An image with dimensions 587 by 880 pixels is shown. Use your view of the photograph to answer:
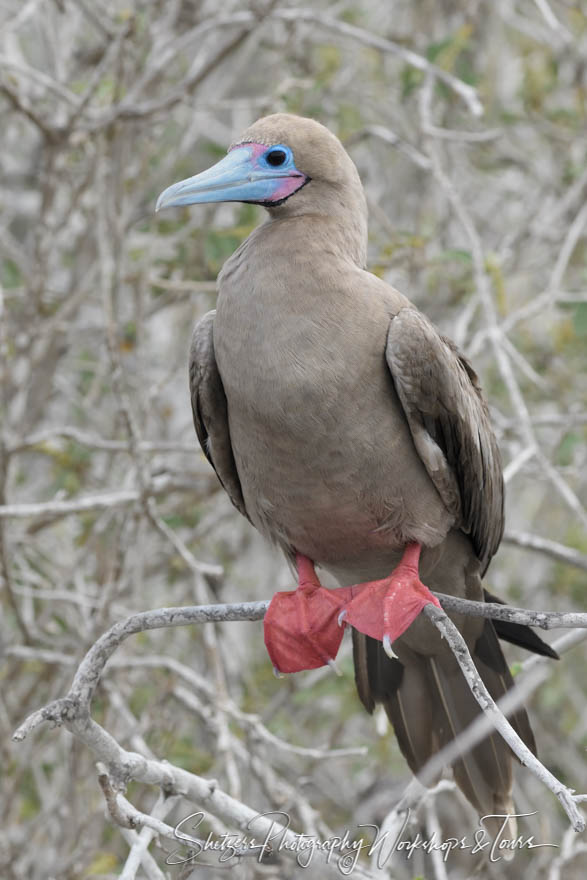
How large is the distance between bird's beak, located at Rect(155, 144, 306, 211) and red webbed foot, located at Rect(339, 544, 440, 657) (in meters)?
1.15

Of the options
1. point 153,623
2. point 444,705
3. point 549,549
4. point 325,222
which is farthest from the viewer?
point 549,549

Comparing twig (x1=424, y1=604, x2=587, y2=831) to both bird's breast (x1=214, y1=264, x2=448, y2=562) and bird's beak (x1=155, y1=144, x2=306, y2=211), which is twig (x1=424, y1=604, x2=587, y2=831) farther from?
bird's beak (x1=155, y1=144, x2=306, y2=211)

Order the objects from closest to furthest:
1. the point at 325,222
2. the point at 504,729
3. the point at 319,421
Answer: the point at 504,729 → the point at 319,421 → the point at 325,222

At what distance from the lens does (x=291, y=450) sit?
3.03 metres

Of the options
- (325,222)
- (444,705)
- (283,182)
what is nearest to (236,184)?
(283,182)

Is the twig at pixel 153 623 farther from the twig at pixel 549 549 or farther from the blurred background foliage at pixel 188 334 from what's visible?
the twig at pixel 549 549

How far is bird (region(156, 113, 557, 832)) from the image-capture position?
9.83 feet

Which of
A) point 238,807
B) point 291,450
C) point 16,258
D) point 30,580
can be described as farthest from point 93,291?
point 238,807

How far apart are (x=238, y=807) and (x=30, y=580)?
229 cm

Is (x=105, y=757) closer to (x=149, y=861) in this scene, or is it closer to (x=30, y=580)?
(x=149, y=861)

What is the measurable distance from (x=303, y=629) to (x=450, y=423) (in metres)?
0.74

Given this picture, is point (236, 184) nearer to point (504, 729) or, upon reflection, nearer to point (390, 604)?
point (390, 604)

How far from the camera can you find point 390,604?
3047 millimetres

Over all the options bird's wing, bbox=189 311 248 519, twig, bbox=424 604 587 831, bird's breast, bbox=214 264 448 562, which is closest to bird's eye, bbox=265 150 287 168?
bird's breast, bbox=214 264 448 562
